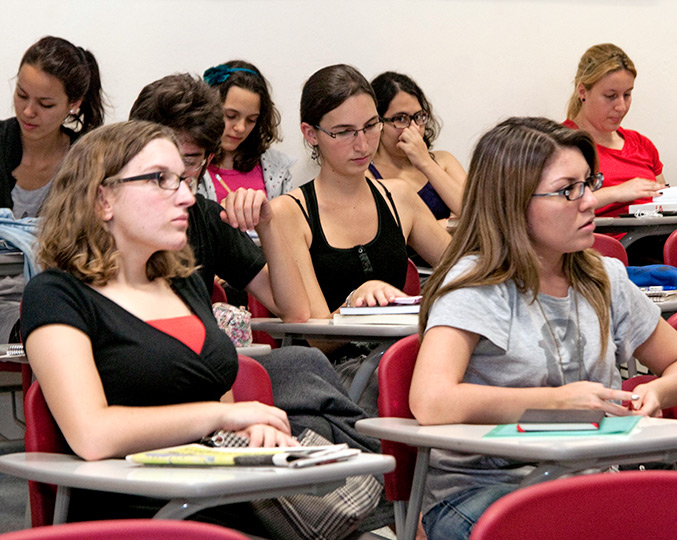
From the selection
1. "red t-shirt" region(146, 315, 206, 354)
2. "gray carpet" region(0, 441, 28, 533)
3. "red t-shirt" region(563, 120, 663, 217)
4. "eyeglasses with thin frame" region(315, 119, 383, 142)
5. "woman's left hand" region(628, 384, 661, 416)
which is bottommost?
"gray carpet" region(0, 441, 28, 533)

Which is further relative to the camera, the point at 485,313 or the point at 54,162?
the point at 54,162

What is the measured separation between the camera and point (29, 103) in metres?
3.31

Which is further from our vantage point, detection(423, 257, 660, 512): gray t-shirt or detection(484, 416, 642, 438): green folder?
detection(423, 257, 660, 512): gray t-shirt

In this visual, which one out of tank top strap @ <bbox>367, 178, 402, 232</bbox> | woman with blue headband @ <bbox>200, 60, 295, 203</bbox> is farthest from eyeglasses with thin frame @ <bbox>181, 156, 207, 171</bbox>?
woman with blue headband @ <bbox>200, 60, 295, 203</bbox>

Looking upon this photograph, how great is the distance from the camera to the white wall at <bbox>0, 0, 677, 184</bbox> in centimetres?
400

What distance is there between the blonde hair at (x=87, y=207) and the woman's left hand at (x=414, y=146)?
231 centimetres

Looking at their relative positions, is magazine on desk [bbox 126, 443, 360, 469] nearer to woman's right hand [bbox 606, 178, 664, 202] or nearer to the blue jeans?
the blue jeans

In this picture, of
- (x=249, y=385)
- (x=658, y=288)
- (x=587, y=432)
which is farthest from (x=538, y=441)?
(x=658, y=288)

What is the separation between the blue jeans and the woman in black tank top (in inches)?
47.7

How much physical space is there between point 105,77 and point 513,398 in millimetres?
2892

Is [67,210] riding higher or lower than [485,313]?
higher

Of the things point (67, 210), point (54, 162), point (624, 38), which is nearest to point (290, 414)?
point (67, 210)

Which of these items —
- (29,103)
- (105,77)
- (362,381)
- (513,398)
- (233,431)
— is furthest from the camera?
(105,77)

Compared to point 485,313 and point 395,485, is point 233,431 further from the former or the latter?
point 485,313
